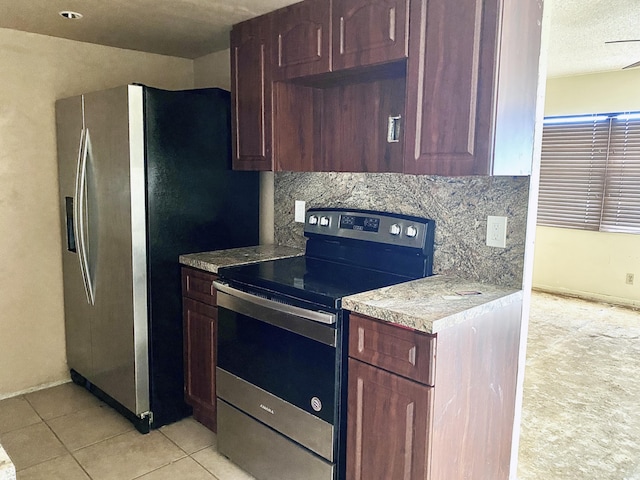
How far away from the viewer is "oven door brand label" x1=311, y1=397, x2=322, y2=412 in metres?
1.95

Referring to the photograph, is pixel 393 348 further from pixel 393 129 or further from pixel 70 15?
pixel 70 15

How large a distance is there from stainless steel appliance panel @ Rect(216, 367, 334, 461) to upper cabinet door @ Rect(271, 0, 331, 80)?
1.43 meters

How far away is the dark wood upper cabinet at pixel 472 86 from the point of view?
174 centimetres

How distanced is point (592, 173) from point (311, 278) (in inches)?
183

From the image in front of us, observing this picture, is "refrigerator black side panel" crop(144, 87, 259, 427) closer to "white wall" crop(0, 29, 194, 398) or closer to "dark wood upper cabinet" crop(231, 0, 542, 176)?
"dark wood upper cabinet" crop(231, 0, 542, 176)

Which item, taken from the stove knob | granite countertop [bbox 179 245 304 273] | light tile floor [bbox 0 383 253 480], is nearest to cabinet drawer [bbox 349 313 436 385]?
the stove knob

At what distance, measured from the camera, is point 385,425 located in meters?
1.77

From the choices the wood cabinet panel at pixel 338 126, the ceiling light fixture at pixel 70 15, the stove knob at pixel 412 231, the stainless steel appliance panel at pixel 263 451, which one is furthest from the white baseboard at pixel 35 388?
the stove knob at pixel 412 231

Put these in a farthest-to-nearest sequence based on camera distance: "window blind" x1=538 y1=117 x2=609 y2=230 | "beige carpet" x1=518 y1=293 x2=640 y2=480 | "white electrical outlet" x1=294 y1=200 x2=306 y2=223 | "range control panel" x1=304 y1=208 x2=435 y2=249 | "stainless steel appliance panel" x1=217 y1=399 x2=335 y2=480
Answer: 1. "window blind" x1=538 y1=117 x2=609 y2=230
2. "white electrical outlet" x1=294 y1=200 x2=306 y2=223
3. "beige carpet" x1=518 y1=293 x2=640 y2=480
4. "range control panel" x1=304 y1=208 x2=435 y2=249
5. "stainless steel appliance panel" x1=217 y1=399 x2=335 y2=480

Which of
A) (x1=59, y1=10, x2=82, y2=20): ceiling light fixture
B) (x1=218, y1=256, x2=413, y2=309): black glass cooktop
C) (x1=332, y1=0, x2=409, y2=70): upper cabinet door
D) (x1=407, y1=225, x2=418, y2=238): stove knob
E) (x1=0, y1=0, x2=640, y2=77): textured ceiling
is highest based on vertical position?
(x1=0, y1=0, x2=640, y2=77): textured ceiling

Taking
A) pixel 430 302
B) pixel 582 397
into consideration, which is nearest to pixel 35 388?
pixel 430 302

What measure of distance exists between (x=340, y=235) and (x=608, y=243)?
419 centimetres

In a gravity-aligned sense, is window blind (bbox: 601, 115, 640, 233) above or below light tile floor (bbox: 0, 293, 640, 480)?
above

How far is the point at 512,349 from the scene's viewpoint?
2.04 meters
